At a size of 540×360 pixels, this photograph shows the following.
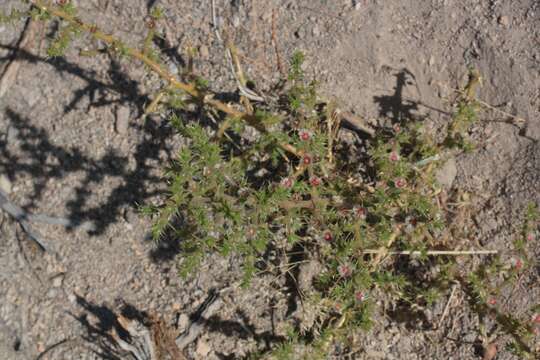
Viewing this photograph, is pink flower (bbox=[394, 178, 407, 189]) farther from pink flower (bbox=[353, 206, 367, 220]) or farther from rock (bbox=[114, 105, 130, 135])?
rock (bbox=[114, 105, 130, 135])

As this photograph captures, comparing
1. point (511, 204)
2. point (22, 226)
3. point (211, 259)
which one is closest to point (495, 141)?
point (511, 204)

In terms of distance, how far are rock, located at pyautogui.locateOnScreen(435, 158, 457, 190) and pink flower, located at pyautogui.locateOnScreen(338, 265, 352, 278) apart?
91 cm

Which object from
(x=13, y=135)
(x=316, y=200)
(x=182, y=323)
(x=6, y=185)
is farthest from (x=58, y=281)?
(x=316, y=200)

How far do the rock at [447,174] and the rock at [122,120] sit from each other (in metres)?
1.89

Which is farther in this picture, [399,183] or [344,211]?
[344,211]

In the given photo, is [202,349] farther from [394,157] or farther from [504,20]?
[504,20]

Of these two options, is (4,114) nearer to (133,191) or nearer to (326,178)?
(133,191)

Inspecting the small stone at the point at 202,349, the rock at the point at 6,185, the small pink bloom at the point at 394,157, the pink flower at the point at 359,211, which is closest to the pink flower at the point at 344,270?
the pink flower at the point at 359,211

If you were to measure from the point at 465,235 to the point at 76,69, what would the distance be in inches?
101

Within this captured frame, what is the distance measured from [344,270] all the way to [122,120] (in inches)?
66.2

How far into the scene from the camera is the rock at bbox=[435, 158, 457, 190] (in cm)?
359

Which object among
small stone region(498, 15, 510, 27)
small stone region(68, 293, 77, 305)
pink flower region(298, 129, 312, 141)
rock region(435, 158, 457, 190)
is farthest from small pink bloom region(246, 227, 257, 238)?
small stone region(498, 15, 510, 27)

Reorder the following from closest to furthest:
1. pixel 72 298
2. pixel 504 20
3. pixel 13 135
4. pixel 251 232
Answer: pixel 251 232
pixel 504 20
pixel 72 298
pixel 13 135

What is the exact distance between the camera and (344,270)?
3012 millimetres
